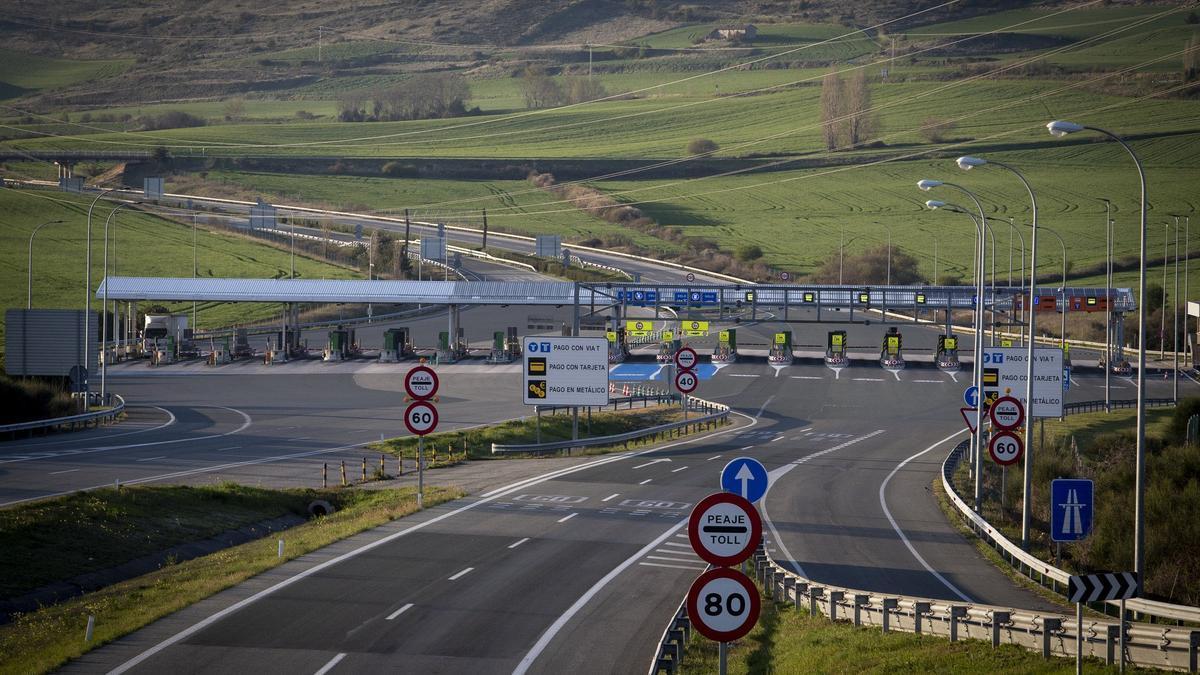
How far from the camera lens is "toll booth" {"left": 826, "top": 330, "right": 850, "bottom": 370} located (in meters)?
77.2

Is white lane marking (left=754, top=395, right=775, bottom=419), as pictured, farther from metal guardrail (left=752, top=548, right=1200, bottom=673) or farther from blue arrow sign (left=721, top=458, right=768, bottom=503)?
blue arrow sign (left=721, top=458, right=768, bottom=503)

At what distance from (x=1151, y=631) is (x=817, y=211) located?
456ft

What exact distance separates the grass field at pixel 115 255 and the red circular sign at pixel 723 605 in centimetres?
8999

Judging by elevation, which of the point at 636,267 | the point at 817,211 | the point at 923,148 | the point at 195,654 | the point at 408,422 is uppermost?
the point at 923,148

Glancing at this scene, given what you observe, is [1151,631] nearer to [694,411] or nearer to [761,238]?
[694,411]

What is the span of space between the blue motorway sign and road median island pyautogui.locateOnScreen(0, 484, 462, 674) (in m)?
14.3

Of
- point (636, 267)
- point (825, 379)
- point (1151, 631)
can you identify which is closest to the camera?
point (1151, 631)

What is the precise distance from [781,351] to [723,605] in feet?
227

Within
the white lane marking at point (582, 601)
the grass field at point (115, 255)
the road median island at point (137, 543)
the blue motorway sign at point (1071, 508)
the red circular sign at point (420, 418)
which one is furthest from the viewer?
the grass field at point (115, 255)

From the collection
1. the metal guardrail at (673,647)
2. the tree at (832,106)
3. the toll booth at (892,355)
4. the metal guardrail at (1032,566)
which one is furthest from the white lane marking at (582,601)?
the tree at (832,106)

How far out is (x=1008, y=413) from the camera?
28.3 m

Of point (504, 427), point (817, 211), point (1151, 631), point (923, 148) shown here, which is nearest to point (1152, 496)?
point (1151, 631)

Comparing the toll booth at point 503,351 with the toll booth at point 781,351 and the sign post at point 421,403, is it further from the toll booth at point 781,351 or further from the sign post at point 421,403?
the sign post at point 421,403

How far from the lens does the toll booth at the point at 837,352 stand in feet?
253
